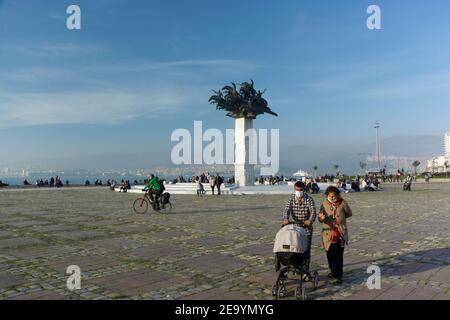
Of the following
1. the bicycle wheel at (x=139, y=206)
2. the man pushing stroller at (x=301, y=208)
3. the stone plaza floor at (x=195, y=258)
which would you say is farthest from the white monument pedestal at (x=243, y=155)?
the man pushing stroller at (x=301, y=208)

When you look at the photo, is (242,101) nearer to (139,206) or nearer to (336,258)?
(139,206)

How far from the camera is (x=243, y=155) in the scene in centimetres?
3478

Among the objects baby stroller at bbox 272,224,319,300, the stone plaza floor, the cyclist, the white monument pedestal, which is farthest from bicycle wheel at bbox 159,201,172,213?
the white monument pedestal

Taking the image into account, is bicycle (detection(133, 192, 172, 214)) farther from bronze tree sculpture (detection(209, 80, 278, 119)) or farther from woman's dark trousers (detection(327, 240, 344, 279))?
bronze tree sculpture (detection(209, 80, 278, 119))

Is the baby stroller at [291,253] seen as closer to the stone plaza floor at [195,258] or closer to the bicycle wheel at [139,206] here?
the stone plaza floor at [195,258]

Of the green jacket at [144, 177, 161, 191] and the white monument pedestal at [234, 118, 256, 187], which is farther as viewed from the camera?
the white monument pedestal at [234, 118, 256, 187]

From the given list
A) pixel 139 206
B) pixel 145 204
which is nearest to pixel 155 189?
pixel 145 204

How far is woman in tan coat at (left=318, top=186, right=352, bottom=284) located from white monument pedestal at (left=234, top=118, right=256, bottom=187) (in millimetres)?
28323

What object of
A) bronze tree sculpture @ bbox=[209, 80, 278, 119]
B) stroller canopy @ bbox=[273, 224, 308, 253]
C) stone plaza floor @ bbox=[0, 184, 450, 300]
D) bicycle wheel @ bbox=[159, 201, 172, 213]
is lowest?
stone plaza floor @ bbox=[0, 184, 450, 300]

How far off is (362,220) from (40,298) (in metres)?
10.9

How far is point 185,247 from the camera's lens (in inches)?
355

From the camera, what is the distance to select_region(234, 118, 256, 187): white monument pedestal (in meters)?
34.8
